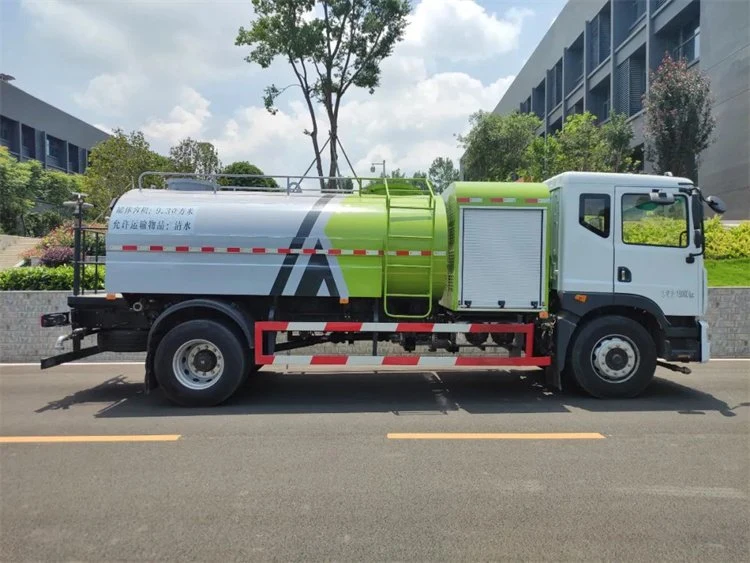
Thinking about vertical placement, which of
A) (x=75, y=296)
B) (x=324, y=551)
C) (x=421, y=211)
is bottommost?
(x=324, y=551)

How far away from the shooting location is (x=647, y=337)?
736cm

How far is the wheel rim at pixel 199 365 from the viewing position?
23.3 feet

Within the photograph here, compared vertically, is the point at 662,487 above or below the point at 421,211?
below

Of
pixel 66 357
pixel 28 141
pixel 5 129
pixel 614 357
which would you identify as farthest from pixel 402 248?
pixel 28 141

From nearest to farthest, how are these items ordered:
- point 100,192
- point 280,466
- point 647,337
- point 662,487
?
point 662,487 → point 280,466 → point 647,337 → point 100,192

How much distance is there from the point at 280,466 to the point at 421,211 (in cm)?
384

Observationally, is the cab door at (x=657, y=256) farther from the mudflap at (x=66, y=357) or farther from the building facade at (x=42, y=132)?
the building facade at (x=42, y=132)

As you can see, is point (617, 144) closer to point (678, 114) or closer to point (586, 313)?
point (678, 114)

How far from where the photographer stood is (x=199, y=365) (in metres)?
7.15

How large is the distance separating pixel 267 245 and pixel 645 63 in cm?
3089

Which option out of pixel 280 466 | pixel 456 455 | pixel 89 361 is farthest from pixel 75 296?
pixel 456 455

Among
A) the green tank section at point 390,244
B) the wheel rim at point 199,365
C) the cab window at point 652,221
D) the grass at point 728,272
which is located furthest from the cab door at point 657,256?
the grass at point 728,272

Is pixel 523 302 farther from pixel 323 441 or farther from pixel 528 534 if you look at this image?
pixel 528 534

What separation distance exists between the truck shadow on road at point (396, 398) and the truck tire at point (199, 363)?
0.19 meters
